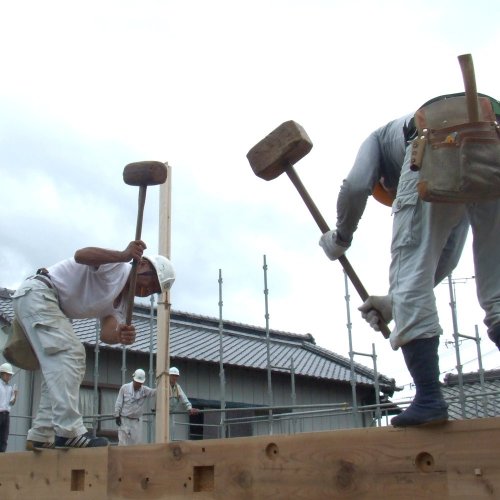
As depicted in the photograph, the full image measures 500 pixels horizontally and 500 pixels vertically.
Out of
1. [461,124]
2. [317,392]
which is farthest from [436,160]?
[317,392]

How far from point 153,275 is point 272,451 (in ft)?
5.37

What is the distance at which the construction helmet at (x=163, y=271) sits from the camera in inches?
157

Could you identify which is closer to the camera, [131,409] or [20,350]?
[20,350]

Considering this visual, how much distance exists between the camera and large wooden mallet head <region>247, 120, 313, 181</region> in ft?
9.69

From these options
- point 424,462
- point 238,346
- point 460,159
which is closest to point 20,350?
point 424,462

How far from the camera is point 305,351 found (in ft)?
63.8

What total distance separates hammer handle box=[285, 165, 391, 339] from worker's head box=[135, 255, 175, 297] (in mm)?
1208

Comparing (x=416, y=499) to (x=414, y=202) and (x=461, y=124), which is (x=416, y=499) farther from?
(x=461, y=124)

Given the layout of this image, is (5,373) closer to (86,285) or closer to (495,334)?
(86,285)

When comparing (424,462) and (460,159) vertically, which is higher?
(460,159)

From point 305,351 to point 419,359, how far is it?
1738 cm

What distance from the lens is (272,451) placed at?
2.59 m

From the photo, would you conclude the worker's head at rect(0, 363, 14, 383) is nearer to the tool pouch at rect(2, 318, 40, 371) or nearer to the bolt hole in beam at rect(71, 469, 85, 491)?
the tool pouch at rect(2, 318, 40, 371)

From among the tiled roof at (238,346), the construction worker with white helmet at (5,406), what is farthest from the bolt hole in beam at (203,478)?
the tiled roof at (238,346)
